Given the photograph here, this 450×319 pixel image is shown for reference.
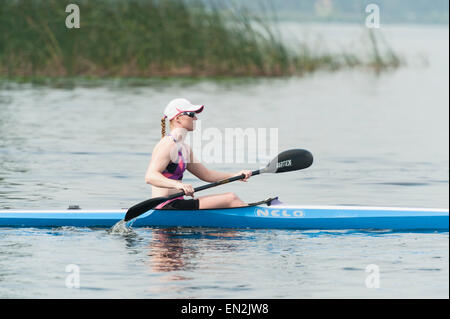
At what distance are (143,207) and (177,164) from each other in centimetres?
54

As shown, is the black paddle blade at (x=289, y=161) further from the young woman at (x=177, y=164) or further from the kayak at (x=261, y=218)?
the young woman at (x=177, y=164)

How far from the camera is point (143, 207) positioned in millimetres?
11117

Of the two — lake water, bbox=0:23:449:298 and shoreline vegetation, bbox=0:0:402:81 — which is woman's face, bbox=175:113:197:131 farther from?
shoreline vegetation, bbox=0:0:402:81

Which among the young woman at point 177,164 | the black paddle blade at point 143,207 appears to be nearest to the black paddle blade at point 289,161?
the young woman at point 177,164

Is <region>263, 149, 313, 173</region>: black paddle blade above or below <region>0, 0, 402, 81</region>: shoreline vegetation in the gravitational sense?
below

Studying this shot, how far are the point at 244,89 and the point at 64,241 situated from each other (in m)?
19.2

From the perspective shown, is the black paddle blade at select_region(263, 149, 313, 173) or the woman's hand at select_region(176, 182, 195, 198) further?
the black paddle blade at select_region(263, 149, 313, 173)

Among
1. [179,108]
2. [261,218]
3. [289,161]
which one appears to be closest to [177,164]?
[179,108]

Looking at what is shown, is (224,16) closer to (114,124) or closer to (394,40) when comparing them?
(114,124)

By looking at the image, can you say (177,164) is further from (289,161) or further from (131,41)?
(131,41)

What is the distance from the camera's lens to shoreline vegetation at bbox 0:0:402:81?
26250 millimetres

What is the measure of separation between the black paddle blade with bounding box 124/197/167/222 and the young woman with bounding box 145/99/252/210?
138 mm

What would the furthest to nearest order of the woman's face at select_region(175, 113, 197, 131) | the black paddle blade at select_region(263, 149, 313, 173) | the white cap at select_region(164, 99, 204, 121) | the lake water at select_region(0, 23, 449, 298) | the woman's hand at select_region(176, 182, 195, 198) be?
the black paddle blade at select_region(263, 149, 313, 173) < the woman's face at select_region(175, 113, 197, 131) < the white cap at select_region(164, 99, 204, 121) < the woman's hand at select_region(176, 182, 195, 198) < the lake water at select_region(0, 23, 449, 298)

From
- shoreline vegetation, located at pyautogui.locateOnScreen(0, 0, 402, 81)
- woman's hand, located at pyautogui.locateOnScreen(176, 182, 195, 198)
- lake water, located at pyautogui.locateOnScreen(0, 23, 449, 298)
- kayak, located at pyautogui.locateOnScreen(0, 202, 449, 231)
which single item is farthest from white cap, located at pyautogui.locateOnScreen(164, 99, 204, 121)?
shoreline vegetation, located at pyautogui.locateOnScreen(0, 0, 402, 81)
